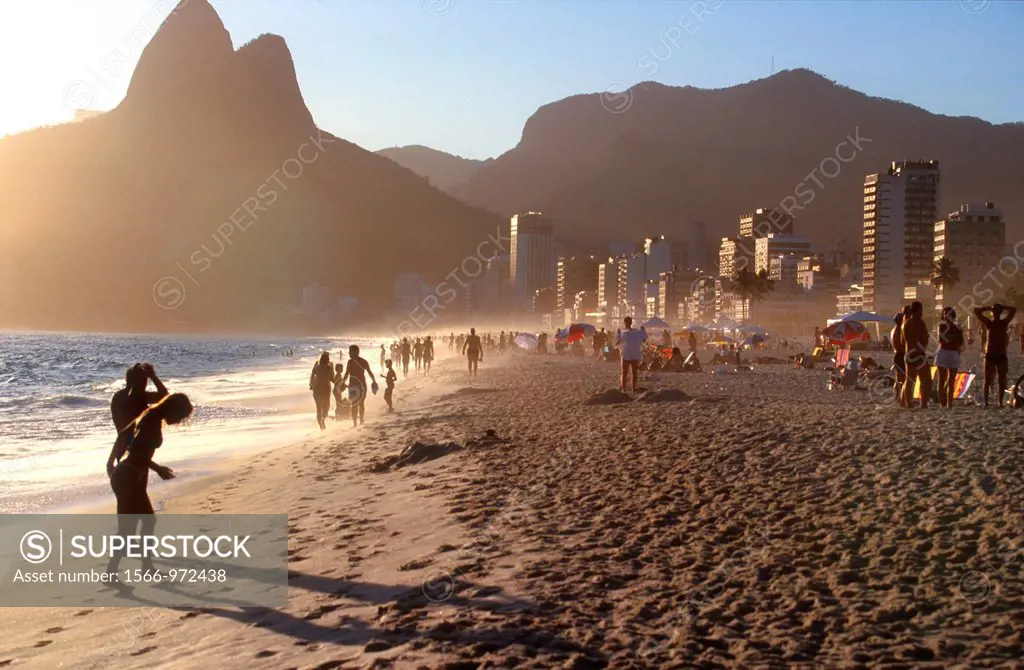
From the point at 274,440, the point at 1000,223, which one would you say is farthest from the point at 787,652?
the point at 1000,223

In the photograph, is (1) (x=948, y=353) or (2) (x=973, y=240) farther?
(2) (x=973, y=240)

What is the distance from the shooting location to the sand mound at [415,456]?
11.6m

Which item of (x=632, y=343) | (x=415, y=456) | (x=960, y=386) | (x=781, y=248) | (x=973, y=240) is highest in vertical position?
(x=781, y=248)

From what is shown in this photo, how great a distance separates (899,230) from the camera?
152250 mm

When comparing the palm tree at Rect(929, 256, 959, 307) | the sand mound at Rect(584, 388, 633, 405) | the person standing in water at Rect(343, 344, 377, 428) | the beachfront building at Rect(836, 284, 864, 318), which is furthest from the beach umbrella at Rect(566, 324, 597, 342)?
the beachfront building at Rect(836, 284, 864, 318)

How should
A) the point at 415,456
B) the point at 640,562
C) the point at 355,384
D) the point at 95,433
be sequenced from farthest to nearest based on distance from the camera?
the point at 95,433 < the point at 355,384 < the point at 415,456 < the point at 640,562

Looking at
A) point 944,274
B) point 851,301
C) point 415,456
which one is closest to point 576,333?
point 415,456

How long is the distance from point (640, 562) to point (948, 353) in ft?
29.8

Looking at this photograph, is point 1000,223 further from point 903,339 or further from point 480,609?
point 480,609

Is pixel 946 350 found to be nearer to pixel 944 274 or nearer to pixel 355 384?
pixel 355 384

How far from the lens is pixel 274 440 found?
57.8 feet

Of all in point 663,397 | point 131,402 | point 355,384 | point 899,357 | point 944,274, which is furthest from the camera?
point 944,274

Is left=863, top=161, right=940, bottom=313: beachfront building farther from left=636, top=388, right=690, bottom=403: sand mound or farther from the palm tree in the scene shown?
left=636, top=388, right=690, bottom=403: sand mound

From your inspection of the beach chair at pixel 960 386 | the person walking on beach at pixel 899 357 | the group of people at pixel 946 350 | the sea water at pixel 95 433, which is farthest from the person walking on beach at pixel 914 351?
the sea water at pixel 95 433
